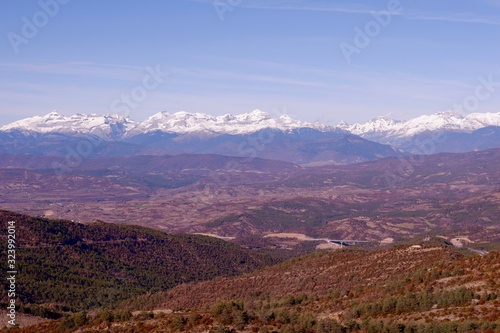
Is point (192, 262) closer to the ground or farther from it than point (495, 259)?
closer to the ground

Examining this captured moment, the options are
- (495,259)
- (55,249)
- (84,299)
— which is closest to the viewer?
(495,259)

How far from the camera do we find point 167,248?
12594cm

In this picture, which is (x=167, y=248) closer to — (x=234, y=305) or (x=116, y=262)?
(x=116, y=262)

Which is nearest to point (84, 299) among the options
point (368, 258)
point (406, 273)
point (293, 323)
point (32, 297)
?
point (32, 297)

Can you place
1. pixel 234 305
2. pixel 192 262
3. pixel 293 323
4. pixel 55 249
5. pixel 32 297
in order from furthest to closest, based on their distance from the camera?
pixel 192 262
pixel 55 249
pixel 32 297
pixel 234 305
pixel 293 323

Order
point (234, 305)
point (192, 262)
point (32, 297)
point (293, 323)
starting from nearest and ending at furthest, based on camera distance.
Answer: point (293, 323) → point (234, 305) → point (32, 297) → point (192, 262)

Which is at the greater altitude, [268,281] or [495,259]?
[495,259]

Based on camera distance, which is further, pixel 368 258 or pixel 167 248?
pixel 167 248

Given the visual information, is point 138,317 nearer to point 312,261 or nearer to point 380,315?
point 380,315

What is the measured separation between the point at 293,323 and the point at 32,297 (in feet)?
141

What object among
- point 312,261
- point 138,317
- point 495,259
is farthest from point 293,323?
point 312,261

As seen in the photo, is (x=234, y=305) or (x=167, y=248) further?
(x=167, y=248)

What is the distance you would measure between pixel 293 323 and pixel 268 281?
1422 inches

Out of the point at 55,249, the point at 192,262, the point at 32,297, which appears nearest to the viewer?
the point at 32,297
